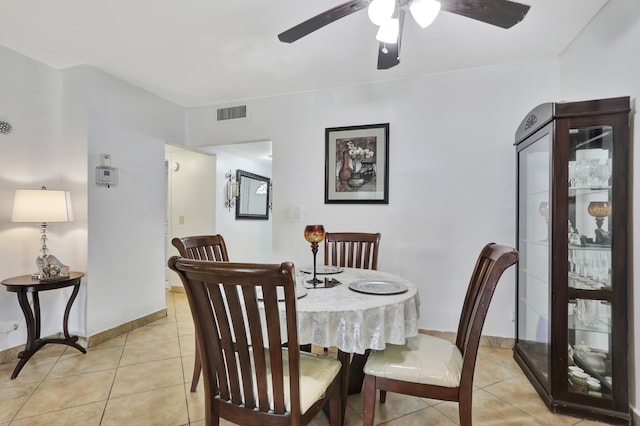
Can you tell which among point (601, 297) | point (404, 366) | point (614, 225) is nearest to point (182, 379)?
point (404, 366)

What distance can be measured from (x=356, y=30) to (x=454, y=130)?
4.12ft

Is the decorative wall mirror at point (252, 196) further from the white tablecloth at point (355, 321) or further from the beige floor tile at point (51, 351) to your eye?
the white tablecloth at point (355, 321)

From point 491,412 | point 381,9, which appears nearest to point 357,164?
point 381,9

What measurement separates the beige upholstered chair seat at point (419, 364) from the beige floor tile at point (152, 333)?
7.60 feet

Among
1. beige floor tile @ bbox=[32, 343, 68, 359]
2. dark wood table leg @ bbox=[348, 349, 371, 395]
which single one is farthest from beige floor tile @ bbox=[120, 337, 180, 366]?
dark wood table leg @ bbox=[348, 349, 371, 395]

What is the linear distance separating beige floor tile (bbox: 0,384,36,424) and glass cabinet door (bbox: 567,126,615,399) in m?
3.17

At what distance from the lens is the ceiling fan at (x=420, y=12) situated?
143 cm

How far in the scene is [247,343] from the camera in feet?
3.71

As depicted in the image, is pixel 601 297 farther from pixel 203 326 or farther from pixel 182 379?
pixel 182 379

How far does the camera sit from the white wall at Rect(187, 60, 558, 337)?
9.10 feet

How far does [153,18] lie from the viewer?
212 centimetres

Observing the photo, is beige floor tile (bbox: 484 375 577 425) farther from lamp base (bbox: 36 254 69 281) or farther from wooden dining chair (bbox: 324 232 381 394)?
lamp base (bbox: 36 254 69 281)

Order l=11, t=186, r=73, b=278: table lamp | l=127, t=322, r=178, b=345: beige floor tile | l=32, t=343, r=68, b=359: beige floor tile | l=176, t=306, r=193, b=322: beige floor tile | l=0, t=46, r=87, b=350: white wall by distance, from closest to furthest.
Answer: l=11, t=186, r=73, b=278: table lamp
l=0, t=46, r=87, b=350: white wall
l=32, t=343, r=68, b=359: beige floor tile
l=127, t=322, r=178, b=345: beige floor tile
l=176, t=306, r=193, b=322: beige floor tile

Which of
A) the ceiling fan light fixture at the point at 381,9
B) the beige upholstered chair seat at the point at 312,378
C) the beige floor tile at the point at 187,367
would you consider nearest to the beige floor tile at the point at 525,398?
the beige upholstered chair seat at the point at 312,378
